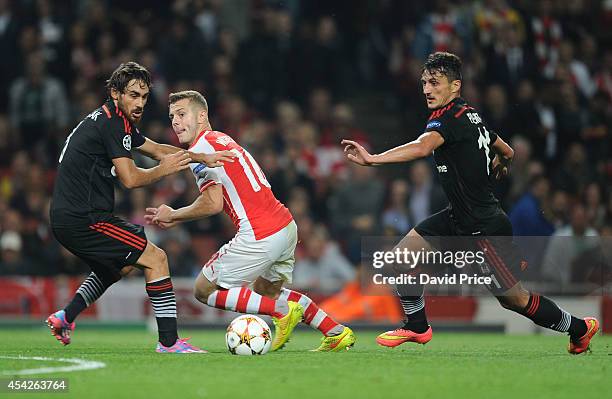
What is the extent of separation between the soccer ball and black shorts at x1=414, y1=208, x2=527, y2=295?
1.53 m

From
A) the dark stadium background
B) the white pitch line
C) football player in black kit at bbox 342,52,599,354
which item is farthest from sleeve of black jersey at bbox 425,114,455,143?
the dark stadium background

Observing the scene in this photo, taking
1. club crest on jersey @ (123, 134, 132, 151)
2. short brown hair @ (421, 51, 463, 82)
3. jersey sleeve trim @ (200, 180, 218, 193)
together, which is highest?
short brown hair @ (421, 51, 463, 82)

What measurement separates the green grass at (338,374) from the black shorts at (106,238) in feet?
2.43

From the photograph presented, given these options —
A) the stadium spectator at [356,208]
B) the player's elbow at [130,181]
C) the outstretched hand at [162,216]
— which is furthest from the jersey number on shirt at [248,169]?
the stadium spectator at [356,208]

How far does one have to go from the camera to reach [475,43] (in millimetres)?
16938

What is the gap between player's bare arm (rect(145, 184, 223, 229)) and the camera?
27.1 ft

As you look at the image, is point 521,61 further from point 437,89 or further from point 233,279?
point 233,279

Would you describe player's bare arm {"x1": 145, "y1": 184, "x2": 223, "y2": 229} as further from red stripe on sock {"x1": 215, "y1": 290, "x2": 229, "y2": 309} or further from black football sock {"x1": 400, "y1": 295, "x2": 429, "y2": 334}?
black football sock {"x1": 400, "y1": 295, "x2": 429, "y2": 334}

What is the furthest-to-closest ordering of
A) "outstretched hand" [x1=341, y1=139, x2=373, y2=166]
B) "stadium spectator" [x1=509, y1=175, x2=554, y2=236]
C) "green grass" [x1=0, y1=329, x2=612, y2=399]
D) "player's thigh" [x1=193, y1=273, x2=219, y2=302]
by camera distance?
"stadium spectator" [x1=509, y1=175, x2=554, y2=236] < "player's thigh" [x1=193, y1=273, x2=219, y2=302] < "outstretched hand" [x1=341, y1=139, x2=373, y2=166] < "green grass" [x1=0, y1=329, x2=612, y2=399]

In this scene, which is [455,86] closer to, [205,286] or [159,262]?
[205,286]

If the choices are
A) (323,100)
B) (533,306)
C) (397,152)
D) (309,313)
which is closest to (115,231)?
(309,313)

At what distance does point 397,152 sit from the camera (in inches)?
324

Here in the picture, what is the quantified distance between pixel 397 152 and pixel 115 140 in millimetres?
2097

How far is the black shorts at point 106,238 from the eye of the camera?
27.8 feet
